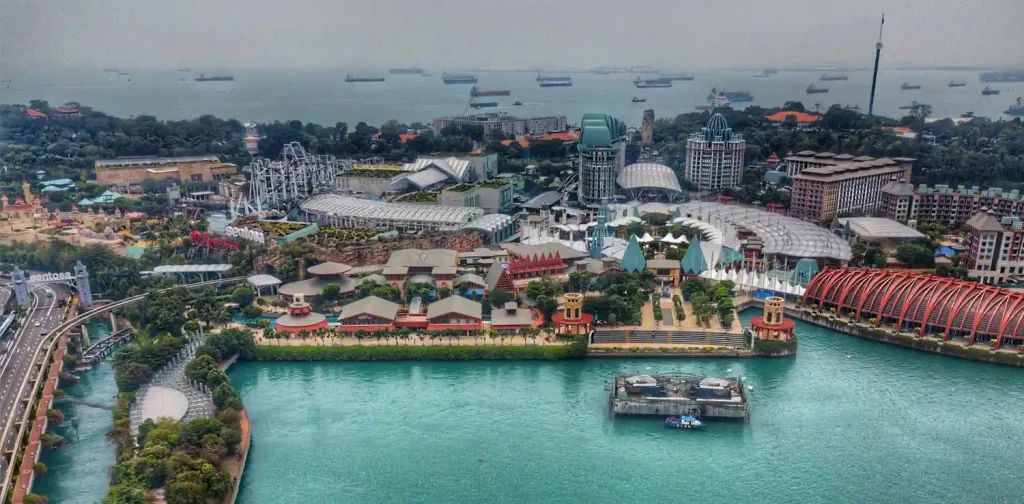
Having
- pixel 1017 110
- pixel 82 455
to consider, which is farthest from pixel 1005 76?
pixel 82 455

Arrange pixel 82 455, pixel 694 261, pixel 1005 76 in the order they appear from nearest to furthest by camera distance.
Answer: pixel 82 455, pixel 694 261, pixel 1005 76

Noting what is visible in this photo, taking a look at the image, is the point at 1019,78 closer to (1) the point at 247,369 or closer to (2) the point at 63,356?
(1) the point at 247,369

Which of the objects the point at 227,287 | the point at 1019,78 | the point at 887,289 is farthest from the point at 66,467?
the point at 1019,78

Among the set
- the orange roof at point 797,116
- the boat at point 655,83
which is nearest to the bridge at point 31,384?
the orange roof at point 797,116

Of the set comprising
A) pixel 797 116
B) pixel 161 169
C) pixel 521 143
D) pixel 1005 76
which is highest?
pixel 1005 76

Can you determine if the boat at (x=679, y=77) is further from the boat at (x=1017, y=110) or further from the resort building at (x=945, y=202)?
the resort building at (x=945, y=202)

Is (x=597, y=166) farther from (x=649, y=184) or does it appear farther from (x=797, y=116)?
(x=797, y=116)

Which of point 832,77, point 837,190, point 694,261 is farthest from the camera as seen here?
point 832,77
